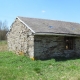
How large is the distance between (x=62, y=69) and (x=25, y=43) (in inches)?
234

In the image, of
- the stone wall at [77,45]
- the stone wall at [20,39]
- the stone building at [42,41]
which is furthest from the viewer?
the stone wall at [77,45]

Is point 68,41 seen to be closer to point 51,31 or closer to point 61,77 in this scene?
point 51,31

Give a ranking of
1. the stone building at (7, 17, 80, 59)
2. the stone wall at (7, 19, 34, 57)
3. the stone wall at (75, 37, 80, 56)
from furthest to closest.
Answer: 1. the stone wall at (75, 37, 80, 56)
2. the stone wall at (7, 19, 34, 57)
3. the stone building at (7, 17, 80, 59)

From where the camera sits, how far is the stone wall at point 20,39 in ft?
50.5

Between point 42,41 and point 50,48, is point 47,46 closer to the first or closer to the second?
point 50,48

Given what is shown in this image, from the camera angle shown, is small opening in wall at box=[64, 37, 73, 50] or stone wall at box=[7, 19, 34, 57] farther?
small opening in wall at box=[64, 37, 73, 50]

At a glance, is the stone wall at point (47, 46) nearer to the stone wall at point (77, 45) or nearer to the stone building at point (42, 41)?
the stone building at point (42, 41)

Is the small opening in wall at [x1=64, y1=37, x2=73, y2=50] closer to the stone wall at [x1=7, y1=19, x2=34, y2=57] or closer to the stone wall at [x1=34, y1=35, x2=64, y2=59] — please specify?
the stone wall at [x1=34, y1=35, x2=64, y2=59]

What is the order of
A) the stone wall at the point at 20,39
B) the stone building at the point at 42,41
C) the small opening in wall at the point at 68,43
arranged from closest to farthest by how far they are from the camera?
the stone building at the point at 42,41, the stone wall at the point at 20,39, the small opening in wall at the point at 68,43

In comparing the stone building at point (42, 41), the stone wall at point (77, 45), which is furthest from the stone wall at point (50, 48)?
the stone wall at point (77, 45)

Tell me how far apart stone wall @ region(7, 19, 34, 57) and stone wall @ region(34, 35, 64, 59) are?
455 mm

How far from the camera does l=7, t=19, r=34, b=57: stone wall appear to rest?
15.4 meters

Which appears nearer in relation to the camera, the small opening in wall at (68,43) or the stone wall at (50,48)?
the stone wall at (50,48)

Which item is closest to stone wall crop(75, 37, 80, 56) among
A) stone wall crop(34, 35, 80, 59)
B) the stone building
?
the stone building
